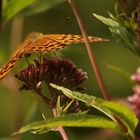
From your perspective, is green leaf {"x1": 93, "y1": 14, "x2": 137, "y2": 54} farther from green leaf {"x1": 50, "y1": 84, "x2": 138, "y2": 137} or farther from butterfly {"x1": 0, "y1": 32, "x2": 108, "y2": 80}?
green leaf {"x1": 50, "y1": 84, "x2": 138, "y2": 137}

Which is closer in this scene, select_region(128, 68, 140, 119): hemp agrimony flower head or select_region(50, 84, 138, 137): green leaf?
select_region(50, 84, 138, 137): green leaf

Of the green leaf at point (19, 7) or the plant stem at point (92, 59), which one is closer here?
the plant stem at point (92, 59)

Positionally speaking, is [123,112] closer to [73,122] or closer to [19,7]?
[73,122]

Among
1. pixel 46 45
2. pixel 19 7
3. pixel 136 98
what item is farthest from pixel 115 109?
pixel 19 7

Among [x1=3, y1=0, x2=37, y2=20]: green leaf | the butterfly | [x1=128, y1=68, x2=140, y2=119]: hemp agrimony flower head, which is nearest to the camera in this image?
the butterfly

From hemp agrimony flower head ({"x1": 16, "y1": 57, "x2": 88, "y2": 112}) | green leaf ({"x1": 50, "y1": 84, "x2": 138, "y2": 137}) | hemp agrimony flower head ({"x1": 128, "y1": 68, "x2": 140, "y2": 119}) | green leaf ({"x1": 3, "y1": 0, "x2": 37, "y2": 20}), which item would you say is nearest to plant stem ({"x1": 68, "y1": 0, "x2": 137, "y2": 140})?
green leaf ({"x1": 50, "y1": 84, "x2": 138, "y2": 137})

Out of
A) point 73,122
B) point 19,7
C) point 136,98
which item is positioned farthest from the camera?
point 19,7

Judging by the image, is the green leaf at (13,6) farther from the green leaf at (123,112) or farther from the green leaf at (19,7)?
the green leaf at (123,112)

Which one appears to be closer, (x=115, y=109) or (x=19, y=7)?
(x=115, y=109)

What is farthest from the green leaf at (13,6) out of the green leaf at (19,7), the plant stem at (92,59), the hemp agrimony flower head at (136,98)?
the plant stem at (92,59)

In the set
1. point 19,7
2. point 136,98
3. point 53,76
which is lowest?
point 136,98
